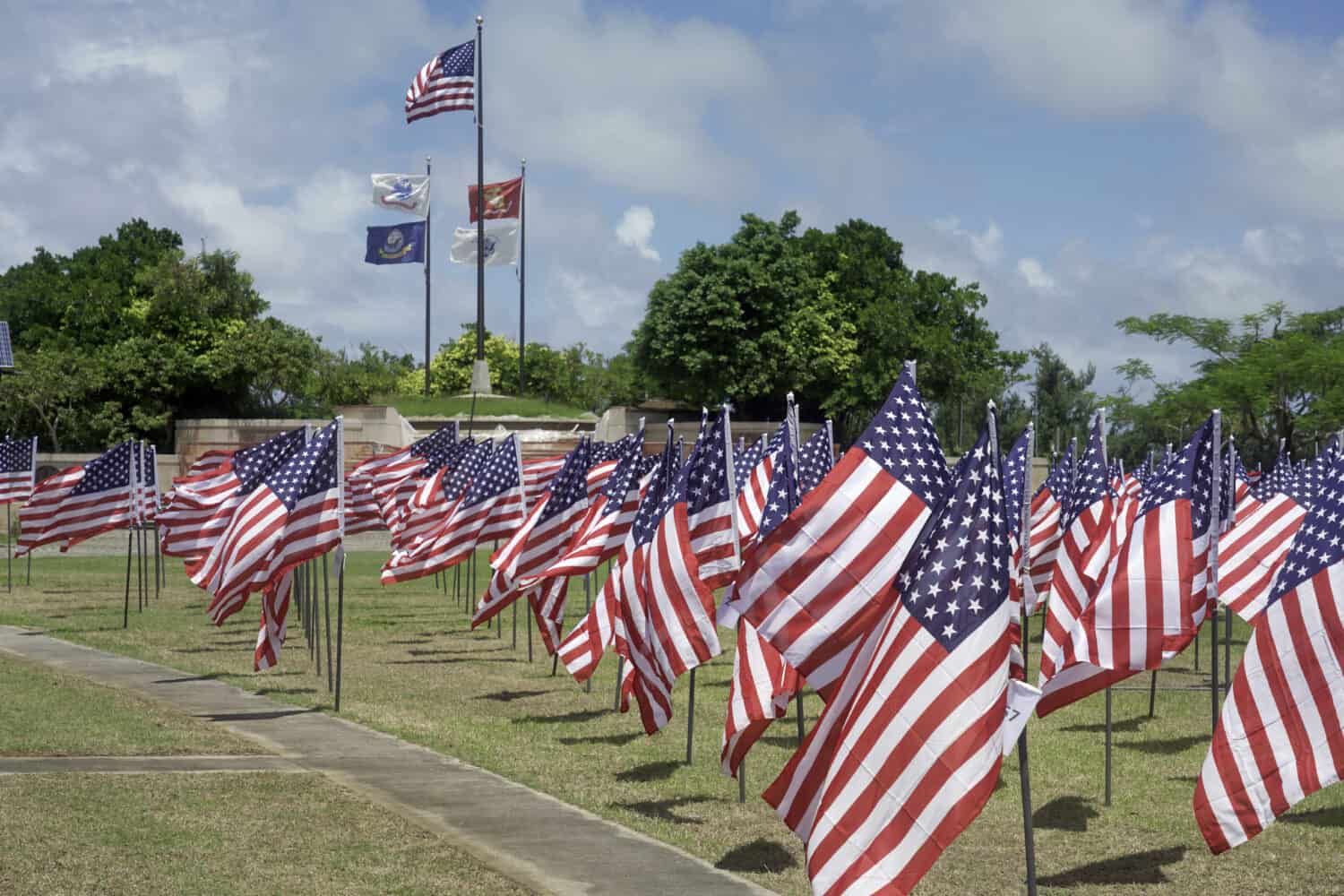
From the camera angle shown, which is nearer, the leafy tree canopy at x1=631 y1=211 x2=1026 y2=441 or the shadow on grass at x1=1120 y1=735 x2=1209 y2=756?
the shadow on grass at x1=1120 y1=735 x2=1209 y2=756

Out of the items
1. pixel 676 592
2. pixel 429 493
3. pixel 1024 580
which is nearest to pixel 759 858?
pixel 676 592

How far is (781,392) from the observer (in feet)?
232

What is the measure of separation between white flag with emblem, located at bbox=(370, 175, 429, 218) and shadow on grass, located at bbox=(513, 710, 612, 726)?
5005 centimetres

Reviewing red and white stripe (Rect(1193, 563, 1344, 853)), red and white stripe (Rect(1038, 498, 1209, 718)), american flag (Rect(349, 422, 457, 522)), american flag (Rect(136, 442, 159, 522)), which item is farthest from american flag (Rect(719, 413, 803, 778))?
american flag (Rect(349, 422, 457, 522))

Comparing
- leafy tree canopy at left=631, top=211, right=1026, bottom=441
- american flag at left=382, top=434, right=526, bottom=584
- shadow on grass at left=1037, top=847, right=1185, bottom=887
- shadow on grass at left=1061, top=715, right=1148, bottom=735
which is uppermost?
leafy tree canopy at left=631, top=211, right=1026, bottom=441

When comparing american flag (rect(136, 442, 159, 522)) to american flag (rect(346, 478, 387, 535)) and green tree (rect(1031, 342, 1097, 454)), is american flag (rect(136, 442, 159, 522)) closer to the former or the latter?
american flag (rect(346, 478, 387, 535))

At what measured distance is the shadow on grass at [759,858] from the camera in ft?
35.7

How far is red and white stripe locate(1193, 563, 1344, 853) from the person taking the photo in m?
9.50

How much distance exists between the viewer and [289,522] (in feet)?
58.0

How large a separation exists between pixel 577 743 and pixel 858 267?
195 feet

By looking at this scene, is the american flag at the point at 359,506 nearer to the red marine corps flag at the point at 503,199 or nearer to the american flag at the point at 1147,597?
the american flag at the point at 1147,597

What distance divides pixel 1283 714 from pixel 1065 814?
138 inches

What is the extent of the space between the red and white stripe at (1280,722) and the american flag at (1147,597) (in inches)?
90.6

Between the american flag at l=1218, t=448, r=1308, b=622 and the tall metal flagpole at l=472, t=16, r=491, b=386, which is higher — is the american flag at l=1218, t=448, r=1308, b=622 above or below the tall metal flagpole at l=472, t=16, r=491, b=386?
below
